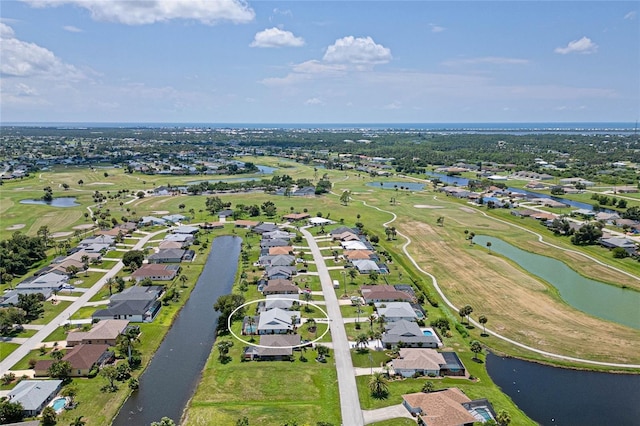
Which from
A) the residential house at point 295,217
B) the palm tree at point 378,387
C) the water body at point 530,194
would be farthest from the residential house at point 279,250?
the water body at point 530,194

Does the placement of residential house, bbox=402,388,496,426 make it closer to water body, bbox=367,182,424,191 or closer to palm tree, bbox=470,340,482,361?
palm tree, bbox=470,340,482,361

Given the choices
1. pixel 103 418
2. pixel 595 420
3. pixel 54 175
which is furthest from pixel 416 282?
pixel 54 175

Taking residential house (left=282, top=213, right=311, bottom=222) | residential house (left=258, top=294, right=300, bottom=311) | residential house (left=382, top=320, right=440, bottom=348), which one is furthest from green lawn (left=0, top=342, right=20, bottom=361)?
residential house (left=282, top=213, right=311, bottom=222)

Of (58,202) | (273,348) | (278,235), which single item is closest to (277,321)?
(273,348)

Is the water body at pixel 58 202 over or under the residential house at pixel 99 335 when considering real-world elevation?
over

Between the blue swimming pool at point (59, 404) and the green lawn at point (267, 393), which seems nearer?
the green lawn at point (267, 393)

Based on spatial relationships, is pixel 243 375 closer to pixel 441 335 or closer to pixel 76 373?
pixel 76 373

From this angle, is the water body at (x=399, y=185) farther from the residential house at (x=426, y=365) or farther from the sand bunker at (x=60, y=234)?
the residential house at (x=426, y=365)

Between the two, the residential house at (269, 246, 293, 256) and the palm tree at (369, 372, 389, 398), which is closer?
the palm tree at (369, 372, 389, 398)
